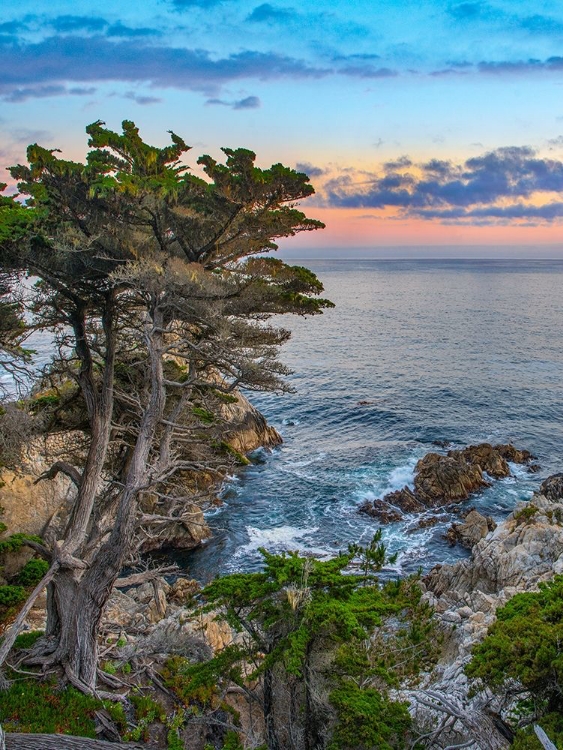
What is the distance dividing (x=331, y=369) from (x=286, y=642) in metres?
45.7

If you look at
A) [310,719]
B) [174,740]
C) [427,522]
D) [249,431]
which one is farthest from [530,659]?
[249,431]

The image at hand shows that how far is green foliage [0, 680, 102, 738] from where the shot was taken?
9.27 meters

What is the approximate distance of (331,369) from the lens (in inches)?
2078

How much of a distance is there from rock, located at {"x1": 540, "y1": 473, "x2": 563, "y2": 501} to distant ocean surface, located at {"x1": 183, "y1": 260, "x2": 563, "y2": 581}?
164cm

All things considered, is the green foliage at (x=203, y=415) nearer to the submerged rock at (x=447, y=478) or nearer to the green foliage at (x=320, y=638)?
the green foliage at (x=320, y=638)

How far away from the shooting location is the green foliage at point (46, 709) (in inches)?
365

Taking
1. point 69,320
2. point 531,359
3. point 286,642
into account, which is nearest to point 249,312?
point 69,320

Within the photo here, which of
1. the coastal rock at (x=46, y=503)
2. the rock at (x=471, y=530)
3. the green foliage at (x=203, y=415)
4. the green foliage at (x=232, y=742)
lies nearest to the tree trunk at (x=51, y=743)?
the green foliage at (x=232, y=742)

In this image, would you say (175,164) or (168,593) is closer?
(175,164)

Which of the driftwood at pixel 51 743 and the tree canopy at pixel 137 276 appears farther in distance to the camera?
the tree canopy at pixel 137 276

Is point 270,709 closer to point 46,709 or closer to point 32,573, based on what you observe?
point 46,709

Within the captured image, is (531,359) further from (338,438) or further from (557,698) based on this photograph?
(557,698)

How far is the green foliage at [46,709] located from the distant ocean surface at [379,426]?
466 inches

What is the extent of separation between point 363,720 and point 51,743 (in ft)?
15.0
